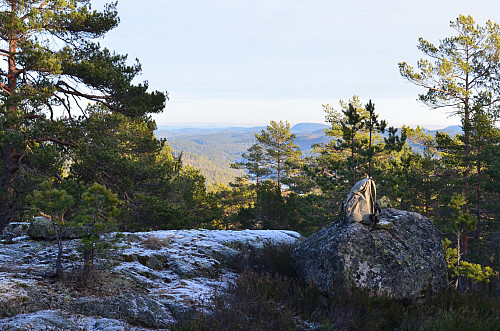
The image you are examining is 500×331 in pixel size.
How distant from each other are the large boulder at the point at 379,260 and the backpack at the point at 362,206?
14 centimetres

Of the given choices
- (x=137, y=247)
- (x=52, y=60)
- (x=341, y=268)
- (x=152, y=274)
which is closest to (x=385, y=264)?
(x=341, y=268)

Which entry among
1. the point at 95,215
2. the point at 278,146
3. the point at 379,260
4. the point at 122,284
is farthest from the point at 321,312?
the point at 278,146

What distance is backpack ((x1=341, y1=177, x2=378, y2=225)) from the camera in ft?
20.6

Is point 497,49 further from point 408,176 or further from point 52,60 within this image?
point 52,60

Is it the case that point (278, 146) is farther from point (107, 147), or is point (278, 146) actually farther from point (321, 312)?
point (321, 312)

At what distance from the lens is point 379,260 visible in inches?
223

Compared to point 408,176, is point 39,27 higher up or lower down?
higher up

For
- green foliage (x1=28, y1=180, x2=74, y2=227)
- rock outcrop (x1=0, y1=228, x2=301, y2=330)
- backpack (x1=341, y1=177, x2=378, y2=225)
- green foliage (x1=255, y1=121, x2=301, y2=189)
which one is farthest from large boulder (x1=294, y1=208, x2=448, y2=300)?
green foliage (x1=255, y1=121, x2=301, y2=189)

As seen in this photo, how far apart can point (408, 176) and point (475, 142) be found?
12.7ft

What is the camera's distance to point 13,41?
439 inches

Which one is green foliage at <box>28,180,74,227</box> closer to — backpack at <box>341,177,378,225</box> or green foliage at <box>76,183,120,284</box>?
green foliage at <box>76,183,120,284</box>

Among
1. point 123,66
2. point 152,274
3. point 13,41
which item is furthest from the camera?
point 123,66

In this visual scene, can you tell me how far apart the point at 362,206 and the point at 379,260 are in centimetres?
108

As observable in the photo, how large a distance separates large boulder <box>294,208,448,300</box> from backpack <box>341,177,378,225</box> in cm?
14
